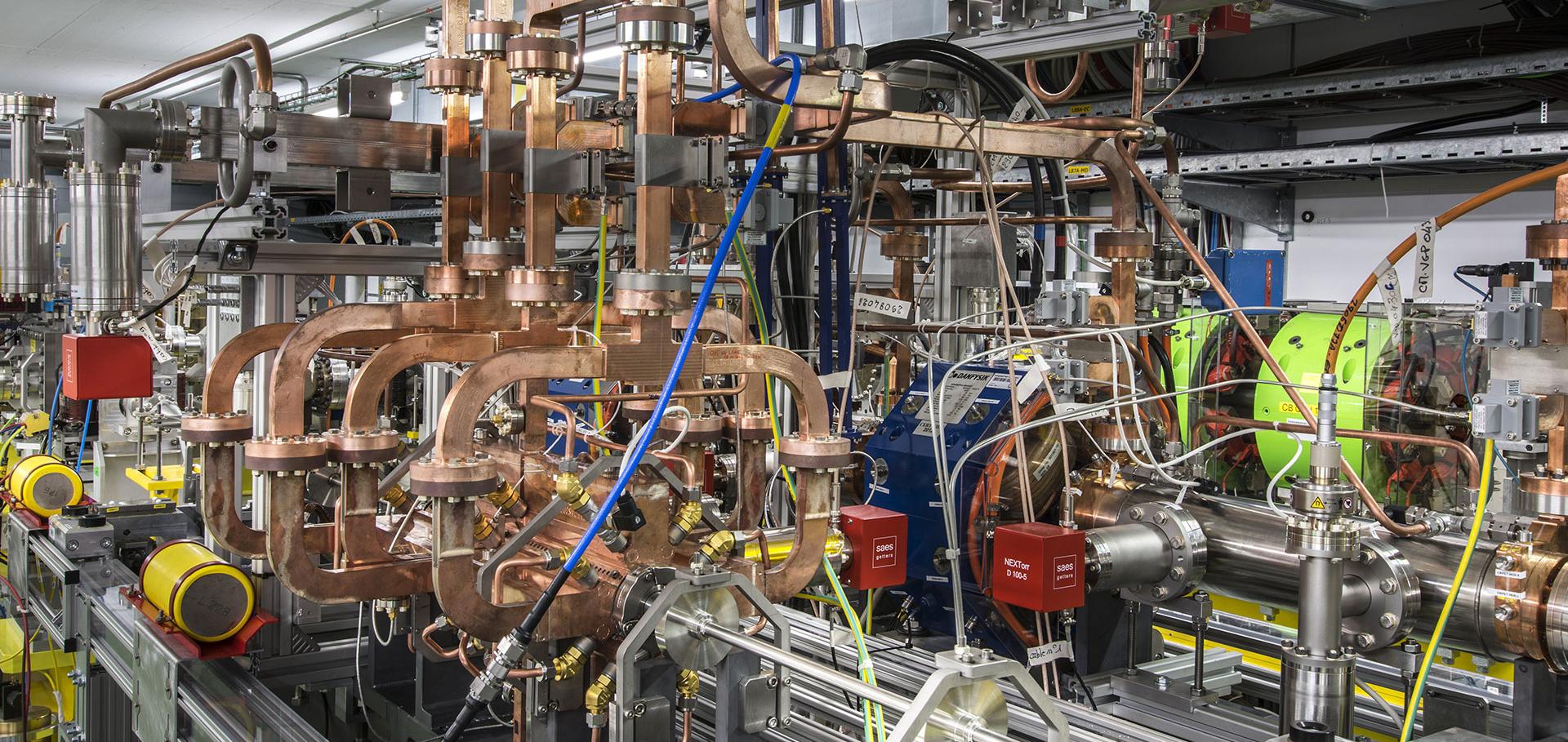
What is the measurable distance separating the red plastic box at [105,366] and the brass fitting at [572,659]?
1.43 meters

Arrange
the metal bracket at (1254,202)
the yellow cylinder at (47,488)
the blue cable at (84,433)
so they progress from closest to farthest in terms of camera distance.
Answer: the yellow cylinder at (47,488), the blue cable at (84,433), the metal bracket at (1254,202)

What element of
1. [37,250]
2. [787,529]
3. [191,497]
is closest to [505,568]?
[787,529]

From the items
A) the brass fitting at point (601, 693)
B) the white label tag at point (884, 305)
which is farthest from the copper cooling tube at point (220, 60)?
the white label tag at point (884, 305)

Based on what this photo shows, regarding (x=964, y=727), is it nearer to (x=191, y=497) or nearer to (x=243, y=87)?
(x=243, y=87)

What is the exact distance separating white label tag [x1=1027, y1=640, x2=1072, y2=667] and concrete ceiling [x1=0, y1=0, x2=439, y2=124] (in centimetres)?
345

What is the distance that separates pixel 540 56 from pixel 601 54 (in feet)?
8.42

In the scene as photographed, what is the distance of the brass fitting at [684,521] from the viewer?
181 centimetres

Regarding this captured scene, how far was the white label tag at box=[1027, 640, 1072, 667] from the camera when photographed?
8.32 ft

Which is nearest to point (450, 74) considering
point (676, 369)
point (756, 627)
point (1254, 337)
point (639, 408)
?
point (639, 408)

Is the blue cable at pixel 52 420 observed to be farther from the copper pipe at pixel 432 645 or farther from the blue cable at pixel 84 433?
the copper pipe at pixel 432 645

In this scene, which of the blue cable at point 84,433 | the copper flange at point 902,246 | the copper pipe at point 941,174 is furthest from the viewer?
→ the blue cable at point 84,433

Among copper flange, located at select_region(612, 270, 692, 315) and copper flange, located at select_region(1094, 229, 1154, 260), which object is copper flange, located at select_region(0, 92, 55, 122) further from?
copper flange, located at select_region(1094, 229, 1154, 260)

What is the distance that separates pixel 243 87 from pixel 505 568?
859 mm

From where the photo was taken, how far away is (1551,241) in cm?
207
